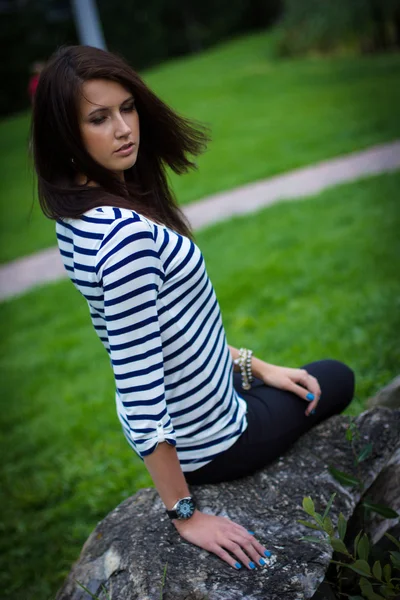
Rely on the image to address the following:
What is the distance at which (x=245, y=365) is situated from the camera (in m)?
2.19

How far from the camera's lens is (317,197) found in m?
6.96

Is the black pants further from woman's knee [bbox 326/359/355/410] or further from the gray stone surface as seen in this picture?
the gray stone surface

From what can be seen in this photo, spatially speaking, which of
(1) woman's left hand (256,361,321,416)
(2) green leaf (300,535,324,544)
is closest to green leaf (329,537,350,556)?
(2) green leaf (300,535,324,544)

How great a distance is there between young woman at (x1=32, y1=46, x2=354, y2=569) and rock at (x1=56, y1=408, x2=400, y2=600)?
5 cm

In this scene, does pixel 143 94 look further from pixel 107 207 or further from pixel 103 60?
pixel 107 207

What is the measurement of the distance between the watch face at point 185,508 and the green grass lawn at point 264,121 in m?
6.70

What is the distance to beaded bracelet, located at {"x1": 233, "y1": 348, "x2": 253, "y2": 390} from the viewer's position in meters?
2.19

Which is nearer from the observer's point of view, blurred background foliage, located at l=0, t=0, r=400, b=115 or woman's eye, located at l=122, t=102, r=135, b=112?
woman's eye, located at l=122, t=102, r=135, b=112

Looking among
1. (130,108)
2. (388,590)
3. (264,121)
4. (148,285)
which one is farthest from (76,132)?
(264,121)

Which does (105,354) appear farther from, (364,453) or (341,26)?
(341,26)

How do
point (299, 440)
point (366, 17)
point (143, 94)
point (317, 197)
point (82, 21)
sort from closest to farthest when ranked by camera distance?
point (143, 94) < point (299, 440) < point (317, 197) < point (82, 21) < point (366, 17)

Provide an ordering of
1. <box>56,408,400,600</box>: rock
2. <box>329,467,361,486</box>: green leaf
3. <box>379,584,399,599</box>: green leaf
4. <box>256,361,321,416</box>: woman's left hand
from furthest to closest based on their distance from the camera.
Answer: <box>256,361,321,416</box>: woman's left hand
<box>329,467,361,486</box>: green leaf
<box>56,408,400,600</box>: rock
<box>379,584,399,599</box>: green leaf

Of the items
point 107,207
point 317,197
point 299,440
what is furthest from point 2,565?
point 317,197

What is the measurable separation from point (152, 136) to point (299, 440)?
102 cm
